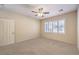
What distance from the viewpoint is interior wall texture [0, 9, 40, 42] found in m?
2.04

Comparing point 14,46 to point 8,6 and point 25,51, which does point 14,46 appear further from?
point 8,6

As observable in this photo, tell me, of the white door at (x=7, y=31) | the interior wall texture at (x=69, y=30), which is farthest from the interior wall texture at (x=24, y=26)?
the interior wall texture at (x=69, y=30)

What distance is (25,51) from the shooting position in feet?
6.94

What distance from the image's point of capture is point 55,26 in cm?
214

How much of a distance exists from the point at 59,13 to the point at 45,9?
303mm

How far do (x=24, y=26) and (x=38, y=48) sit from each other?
558 mm

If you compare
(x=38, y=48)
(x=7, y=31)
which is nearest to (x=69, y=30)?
(x=38, y=48)

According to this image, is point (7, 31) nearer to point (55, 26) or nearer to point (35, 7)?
point (35, 7)

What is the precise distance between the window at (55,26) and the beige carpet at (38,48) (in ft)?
0.77

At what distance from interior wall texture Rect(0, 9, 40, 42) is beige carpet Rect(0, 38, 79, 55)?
114 millimetres

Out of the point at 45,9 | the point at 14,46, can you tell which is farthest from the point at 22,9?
the point at 14,46

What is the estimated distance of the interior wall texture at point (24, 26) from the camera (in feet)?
6.69

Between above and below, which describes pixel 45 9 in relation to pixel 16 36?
above

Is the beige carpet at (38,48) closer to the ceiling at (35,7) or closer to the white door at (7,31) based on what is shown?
the white door at (7,31)
